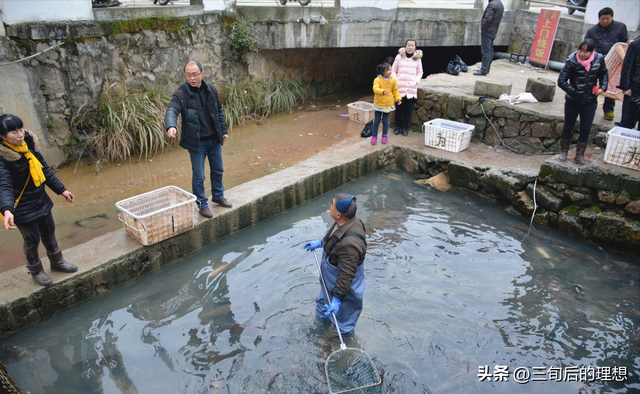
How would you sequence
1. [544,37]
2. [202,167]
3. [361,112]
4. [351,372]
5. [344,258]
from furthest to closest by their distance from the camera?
[544,37] < [361,112] < [202,167] < [351,372] < [344,258]

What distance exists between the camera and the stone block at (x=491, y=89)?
829 cm

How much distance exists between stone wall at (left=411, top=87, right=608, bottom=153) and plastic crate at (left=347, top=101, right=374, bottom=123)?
937 mm

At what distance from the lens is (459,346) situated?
455cm

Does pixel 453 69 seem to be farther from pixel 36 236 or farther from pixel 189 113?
pixel 36 236

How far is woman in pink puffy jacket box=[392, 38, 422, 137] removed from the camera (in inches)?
328

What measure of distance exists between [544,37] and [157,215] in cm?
982

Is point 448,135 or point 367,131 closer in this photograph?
point 448,135

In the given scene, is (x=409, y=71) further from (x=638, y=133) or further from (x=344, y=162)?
(x=638, y=133)

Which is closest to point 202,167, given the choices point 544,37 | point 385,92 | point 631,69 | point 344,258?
point 344,258

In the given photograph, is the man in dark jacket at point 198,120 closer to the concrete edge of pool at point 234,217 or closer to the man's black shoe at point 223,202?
the man's black shoe at point 223,202

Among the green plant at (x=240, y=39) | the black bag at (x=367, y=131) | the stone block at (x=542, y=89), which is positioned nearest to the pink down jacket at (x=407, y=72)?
the black bag at (x=367, y=131)

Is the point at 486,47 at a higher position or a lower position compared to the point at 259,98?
higher

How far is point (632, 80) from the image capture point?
655 centimetres

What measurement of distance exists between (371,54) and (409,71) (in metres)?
5.32
